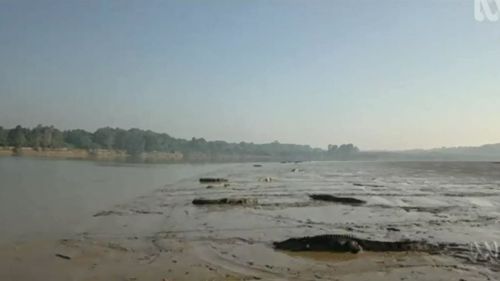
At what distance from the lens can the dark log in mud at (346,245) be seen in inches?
452

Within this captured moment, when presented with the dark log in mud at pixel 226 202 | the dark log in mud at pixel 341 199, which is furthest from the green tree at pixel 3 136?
the dark log in mud at pixel 341 199

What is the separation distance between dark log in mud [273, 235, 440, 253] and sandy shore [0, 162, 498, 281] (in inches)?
13.1

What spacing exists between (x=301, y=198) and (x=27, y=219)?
1464cm

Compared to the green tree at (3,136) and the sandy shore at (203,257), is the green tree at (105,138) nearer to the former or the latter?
the green tree at (3,136)

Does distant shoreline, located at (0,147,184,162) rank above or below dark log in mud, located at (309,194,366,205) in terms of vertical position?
above

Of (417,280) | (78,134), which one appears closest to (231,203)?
(417,280)

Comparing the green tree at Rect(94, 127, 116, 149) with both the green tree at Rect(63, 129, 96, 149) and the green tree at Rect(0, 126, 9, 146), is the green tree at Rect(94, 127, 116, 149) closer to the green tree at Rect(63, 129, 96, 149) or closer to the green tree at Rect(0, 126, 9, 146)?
the green tree at Rect(63, 129, 96, 149)

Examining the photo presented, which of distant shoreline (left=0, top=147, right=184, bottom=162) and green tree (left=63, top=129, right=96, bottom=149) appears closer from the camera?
distant shoreline (left=0, top=147, right=184, bottom=162)

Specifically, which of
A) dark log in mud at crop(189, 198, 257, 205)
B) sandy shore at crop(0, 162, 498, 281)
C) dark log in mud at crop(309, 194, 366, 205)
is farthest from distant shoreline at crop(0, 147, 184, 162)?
sandy shore at crop(0, 162, 498, 281)

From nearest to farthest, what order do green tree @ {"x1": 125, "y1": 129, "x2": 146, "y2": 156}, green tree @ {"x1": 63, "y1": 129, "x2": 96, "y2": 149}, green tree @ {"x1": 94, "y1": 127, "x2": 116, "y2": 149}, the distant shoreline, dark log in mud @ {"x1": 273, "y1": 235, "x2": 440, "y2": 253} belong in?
dark log in mud @ {"x1": 273, "y1": 235, "x2": 440, "y2": 253}, the distant shoreline, green tree @ {"x1": 63, "y1": 129, "x2": 96, "y2": 149}, green tree @ {"x1": 94, "y1": 127, "x2": 116, "y2": 149}, green tree @ {"x1": 125, "y1": 129, "x2": 146, "y2": 156}

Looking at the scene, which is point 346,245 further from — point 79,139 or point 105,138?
point 105,138

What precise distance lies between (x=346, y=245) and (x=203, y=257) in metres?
3.44

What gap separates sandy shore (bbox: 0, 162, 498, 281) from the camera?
936 centimetres

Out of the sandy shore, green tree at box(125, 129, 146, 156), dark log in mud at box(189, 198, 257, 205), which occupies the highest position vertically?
green tree at box(125, 129, 146, 156)
